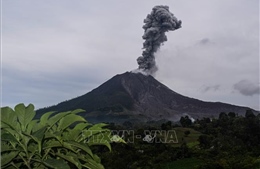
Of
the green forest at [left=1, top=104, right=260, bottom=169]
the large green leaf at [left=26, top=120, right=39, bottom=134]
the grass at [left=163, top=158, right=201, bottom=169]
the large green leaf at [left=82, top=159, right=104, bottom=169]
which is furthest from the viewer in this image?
the grass at [left=163, top=158, right=201, bottom=169]

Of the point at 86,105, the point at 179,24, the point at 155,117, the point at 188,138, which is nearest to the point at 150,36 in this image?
the point at 179,24

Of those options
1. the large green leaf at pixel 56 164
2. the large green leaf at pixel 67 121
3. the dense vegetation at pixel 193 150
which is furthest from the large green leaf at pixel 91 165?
the dense vegetation at pixel 193 150

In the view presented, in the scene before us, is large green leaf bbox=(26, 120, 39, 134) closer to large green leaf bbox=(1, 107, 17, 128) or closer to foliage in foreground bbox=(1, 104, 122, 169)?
foliage in foreground bbox=(1, 104, 122, 169)

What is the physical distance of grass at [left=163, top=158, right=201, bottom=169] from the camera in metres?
34.8

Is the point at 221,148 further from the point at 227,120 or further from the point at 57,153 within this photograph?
the point at 57,153

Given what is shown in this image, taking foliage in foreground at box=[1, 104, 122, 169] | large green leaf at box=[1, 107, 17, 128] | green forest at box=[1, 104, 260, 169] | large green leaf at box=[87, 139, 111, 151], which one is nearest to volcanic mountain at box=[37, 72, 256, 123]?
green forest at box=[1, 104, 260, 169]

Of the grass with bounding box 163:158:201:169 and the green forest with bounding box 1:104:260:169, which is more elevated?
the green forest with bounding box 1:104:260:169

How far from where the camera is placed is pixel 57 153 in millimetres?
2100

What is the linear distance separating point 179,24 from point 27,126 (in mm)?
95932

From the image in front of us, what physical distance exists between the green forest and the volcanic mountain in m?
49.2

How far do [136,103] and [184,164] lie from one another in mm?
89780

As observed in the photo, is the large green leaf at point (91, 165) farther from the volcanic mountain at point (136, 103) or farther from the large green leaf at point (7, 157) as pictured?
the volcanic mountain at point (136, 103)

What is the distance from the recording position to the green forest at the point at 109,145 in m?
1.95

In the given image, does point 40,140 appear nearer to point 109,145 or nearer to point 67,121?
point 67,121
